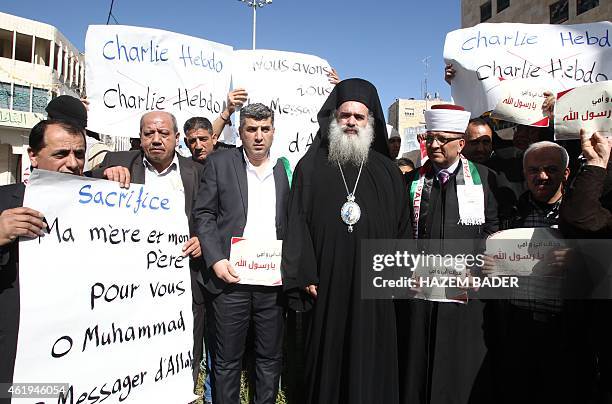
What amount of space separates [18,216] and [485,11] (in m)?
32.9

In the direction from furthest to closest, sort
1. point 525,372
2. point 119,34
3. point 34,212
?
point 119,34 < point 525,372 < point 34,212

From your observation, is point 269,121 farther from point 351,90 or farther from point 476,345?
point 476,345

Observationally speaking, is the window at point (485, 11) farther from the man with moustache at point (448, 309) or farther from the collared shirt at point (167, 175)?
the collared shirt at point (167, 175)

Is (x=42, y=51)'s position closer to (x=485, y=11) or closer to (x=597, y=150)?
(x=485, y=11)

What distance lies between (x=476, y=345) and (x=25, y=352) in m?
2.61

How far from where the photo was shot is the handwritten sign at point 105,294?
199cm

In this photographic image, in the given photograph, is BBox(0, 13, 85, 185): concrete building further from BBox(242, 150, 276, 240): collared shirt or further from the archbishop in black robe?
the archbishop in black robe

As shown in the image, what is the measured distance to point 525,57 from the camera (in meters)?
3.72

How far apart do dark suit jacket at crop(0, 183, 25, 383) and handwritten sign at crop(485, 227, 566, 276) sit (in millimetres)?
2612

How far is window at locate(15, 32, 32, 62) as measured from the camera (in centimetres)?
3307

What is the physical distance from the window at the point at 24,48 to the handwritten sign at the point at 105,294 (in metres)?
38.8

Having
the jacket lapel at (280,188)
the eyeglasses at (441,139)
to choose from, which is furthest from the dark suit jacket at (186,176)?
the eyeglasses at (441,139)

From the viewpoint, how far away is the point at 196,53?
4.00 metres

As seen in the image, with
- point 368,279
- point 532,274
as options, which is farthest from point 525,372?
point 368,279
